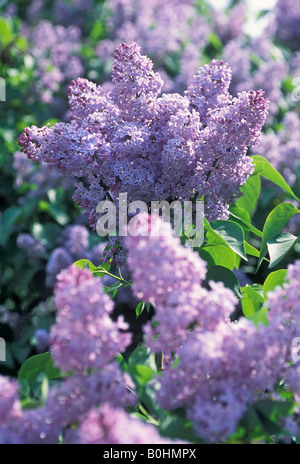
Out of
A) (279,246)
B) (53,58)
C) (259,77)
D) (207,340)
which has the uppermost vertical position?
(53,58)

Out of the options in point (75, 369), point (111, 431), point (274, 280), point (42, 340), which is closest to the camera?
point (111, 431)

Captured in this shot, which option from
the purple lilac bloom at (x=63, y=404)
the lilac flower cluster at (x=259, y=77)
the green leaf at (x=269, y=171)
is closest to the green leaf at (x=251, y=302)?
the green leaf at (x=269, y=171)

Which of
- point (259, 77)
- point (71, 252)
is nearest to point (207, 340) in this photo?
point (71, 252)

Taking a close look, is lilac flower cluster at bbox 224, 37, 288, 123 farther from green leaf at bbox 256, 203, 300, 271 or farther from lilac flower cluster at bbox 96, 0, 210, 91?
green leaf at bbox 256, 203, 300, 271

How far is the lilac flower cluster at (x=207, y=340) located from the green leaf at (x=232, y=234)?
352 millimetres

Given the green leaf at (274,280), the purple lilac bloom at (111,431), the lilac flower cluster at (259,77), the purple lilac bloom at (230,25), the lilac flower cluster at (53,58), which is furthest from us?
the purple lilac bloom at (230,25)

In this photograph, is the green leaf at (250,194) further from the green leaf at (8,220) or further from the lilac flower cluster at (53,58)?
the lilac flower cluster at (53,58)

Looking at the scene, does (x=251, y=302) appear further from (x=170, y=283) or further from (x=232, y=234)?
(x=170, y=283)

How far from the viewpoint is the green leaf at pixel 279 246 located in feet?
3.98

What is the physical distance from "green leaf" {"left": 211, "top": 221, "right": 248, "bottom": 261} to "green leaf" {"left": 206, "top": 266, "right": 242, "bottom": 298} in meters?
0.05

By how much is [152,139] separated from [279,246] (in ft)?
1.11

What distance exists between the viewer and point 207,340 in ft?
2.60

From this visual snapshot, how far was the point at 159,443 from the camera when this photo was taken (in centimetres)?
75

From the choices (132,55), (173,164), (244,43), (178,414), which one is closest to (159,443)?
(178,414)
